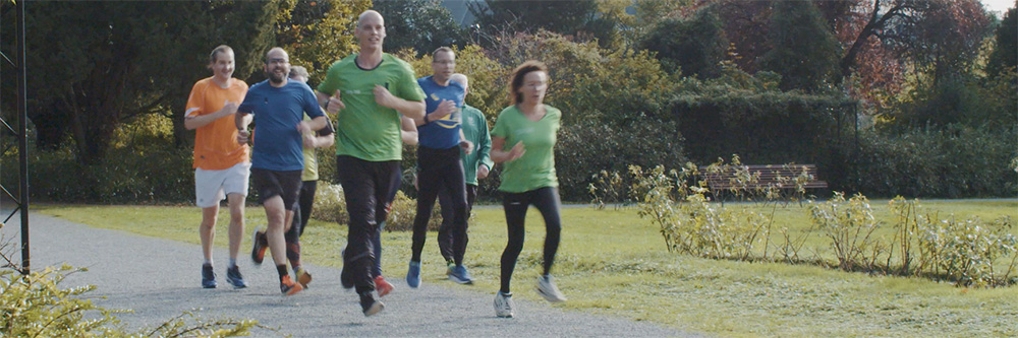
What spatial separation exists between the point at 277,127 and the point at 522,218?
70.8 inches

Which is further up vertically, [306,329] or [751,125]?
[751,125]

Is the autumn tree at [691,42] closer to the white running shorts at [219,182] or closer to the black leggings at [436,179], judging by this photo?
the black leggings at [436,179]

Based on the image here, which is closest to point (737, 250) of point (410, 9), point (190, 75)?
point (190, 75)

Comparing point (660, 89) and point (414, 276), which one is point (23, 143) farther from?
point (660, 89)

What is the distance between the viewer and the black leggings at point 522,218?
24.3 ft

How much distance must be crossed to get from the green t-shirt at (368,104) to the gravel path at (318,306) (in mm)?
1033

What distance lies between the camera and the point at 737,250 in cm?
1129

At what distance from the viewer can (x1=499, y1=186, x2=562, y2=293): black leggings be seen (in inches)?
291

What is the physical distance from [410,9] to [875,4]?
73.1ft

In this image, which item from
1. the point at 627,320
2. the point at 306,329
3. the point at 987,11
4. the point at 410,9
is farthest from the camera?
the point at 410,9

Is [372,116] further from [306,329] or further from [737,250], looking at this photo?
[737,250]

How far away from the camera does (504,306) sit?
7293mm

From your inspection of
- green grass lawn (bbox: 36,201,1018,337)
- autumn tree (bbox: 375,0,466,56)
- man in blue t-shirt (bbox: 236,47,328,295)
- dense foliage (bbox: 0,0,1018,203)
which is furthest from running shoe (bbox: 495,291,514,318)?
autumn tree (bbox: 375,0,466,56)

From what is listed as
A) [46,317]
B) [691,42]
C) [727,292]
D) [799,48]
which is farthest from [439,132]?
[799,48]
